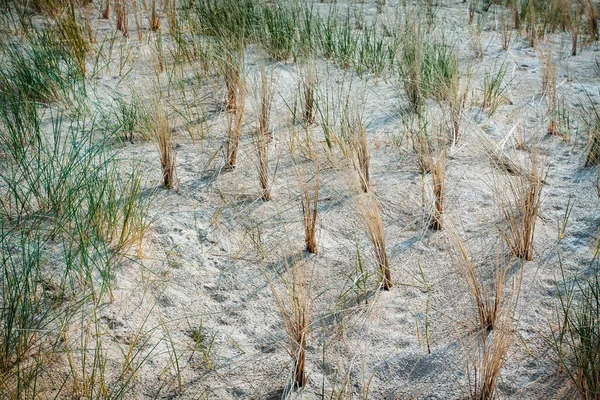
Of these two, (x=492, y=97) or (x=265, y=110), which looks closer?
(x=265, y=110)

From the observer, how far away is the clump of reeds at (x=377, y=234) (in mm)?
2330

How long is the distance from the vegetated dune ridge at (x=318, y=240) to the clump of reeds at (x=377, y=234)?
0.04 feet

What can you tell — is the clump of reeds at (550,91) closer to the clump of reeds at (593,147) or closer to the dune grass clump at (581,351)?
the clump of reeds at (593,147)

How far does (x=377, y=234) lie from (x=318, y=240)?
0.40 metres

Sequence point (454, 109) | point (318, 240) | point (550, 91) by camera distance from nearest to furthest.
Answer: point (318, 240) → point (454, 109) → point (550, 91)

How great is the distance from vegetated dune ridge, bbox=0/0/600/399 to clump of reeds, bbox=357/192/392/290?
0.04 ft

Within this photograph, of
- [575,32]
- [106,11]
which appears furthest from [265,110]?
[575,32]

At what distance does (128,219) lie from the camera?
2441 mm

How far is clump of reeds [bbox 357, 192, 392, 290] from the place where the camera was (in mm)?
2330

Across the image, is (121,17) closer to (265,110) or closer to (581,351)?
(265,110)

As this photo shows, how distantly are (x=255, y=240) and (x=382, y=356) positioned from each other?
0.84 meters

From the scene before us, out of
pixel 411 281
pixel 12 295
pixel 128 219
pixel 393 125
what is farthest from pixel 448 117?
pixel 12 295

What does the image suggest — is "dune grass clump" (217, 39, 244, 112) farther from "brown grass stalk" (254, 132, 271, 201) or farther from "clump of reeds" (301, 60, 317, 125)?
"brown grass stalk" (254, 132, 271, 201)

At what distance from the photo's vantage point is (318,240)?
2.68 metres
